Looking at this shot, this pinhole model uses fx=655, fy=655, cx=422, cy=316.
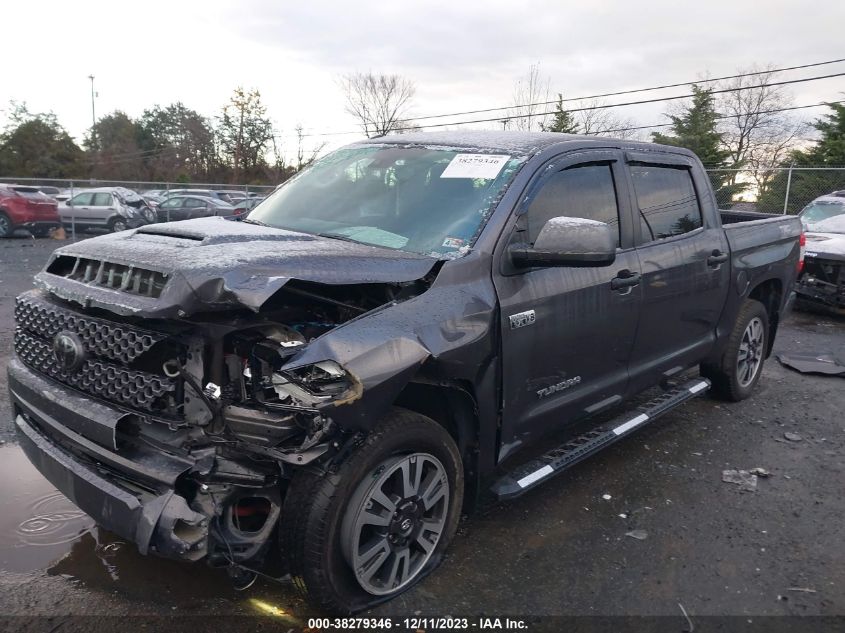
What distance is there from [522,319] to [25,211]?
62.3ft

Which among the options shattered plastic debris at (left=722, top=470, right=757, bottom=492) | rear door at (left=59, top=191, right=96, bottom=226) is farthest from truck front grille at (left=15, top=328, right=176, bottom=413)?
rear door at (left=59, top=191, right=96, bottom=226)

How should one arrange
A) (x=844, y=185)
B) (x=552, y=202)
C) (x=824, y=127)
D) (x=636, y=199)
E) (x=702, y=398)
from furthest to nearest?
1. (x=824, y=127)
2. (x=844, y=185)
3. (x=702, y=398)
4. (x=636, y=199)
5. (x=552, y=202)

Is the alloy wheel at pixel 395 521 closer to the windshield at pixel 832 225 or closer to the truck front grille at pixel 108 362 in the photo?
the truck front grille at pixel 108 362

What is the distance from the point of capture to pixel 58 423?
272 centimetres

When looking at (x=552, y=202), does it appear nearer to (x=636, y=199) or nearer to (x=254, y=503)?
(x=636, y=199)

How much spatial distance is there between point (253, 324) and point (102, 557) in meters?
1.53

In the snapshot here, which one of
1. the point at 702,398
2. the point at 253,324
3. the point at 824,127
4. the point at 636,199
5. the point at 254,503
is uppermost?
the point at 824,127

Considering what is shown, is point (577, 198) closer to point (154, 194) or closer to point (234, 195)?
point (154, 194)

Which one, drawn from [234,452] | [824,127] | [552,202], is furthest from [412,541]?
[824,127]

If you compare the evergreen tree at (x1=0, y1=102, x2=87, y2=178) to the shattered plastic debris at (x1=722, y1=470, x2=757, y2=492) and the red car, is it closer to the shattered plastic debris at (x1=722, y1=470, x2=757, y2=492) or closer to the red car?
the red car

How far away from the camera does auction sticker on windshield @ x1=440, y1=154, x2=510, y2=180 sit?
3328 millimetres

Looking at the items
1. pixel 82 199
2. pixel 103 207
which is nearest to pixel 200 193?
pixel 103 207

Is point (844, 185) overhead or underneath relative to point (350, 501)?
overhead

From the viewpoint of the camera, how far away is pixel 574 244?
2875mm
